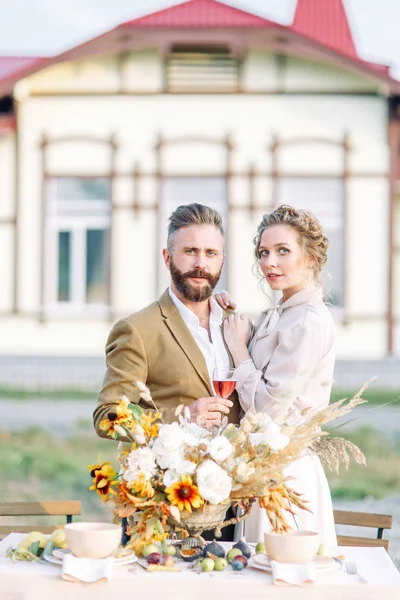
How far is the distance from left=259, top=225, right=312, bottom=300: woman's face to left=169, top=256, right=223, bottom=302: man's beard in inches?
7.2

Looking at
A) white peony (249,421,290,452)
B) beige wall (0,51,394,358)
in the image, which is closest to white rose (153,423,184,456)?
white peony (249,421,290,452)

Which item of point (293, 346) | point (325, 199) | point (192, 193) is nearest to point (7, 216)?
point (192, 193)

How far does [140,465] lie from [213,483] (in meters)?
0.20

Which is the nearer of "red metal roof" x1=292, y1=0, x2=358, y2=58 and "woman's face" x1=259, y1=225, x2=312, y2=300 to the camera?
"woman's face" x1=259, y1=225, x2=312, y2=300

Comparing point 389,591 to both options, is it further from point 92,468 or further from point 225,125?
point 225,125

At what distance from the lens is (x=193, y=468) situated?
285 centimetres

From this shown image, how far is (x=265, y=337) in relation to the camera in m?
3.73

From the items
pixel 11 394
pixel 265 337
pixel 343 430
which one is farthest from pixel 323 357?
pixel 11 394

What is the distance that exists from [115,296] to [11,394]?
7.46 feet

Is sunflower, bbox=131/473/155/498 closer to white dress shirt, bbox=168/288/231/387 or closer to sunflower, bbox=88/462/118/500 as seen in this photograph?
sunflower, bbox=88/462/118/500

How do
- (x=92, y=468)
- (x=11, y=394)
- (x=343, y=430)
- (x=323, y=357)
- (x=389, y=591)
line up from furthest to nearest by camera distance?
(x=11, y=394) → (x=343, y=430) → (x=323, y=357) → (x=92, y=468) → (x=389, y=591)

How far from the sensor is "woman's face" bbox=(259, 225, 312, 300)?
3.68 m

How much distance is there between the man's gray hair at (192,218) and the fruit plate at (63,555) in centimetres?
115

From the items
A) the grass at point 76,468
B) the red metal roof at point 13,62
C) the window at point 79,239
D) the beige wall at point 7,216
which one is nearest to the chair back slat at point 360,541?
the grass at point 76,468
